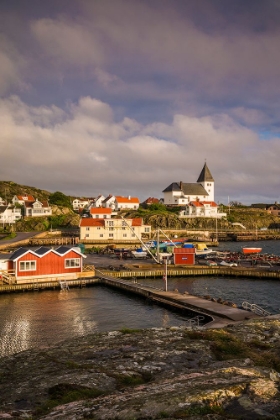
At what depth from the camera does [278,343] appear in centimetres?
2089

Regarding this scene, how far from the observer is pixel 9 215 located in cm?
14300

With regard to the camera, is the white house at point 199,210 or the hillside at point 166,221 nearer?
the hillside at point 166,221

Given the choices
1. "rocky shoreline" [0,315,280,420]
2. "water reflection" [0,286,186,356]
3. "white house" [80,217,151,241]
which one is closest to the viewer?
"rocky shoreline" [0,315,280,420]

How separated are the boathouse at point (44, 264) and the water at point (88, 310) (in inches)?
140

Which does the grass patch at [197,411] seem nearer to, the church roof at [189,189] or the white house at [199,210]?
the white house at [199,210]

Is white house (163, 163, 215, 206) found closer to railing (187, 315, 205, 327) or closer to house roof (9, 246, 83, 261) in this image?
house roof (9, 246, 83, 261)

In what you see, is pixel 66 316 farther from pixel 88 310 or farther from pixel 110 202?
pixel 110 202

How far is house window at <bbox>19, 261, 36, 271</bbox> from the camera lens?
49594 millimetres

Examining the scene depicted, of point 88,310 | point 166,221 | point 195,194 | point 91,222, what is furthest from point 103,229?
point 195,194

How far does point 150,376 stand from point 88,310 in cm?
2343

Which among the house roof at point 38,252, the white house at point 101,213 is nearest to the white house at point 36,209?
the white house at point 101,213

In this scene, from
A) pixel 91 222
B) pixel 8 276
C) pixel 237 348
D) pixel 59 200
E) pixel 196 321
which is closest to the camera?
pixel 237 348

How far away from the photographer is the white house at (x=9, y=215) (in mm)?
139587

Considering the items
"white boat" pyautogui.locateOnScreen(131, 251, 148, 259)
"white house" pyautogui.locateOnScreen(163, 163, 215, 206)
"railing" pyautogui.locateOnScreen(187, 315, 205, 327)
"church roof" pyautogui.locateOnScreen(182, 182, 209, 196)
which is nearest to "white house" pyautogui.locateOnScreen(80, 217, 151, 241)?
"white boat" pyautogui.locateOnScreen(131, 251, 148, 259)
